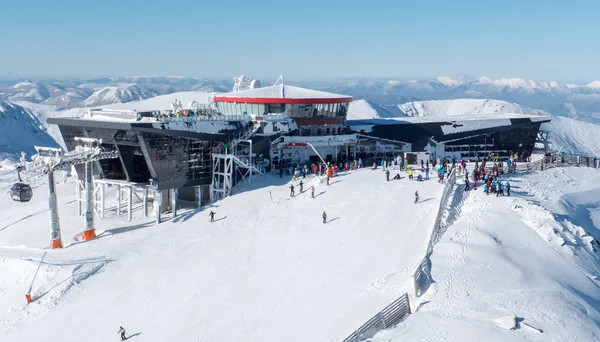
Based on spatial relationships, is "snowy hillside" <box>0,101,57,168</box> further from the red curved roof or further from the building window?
the building window

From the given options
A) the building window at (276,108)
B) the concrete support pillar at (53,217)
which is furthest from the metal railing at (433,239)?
the concrete support pillar at (53,217)

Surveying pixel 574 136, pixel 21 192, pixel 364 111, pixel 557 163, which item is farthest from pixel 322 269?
pixel 364 111

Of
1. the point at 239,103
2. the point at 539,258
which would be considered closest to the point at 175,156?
the point at 239,103

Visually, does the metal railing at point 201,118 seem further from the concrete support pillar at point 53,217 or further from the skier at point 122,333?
the skier at point 122,333

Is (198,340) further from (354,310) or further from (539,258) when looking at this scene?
(539,258)

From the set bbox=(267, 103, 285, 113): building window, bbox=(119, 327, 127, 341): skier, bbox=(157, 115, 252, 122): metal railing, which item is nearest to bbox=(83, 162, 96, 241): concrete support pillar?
bbox=(157, 115, 252, 122): metal railing

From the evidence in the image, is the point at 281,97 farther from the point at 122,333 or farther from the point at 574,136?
the point at 574,136
